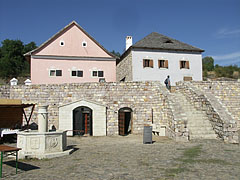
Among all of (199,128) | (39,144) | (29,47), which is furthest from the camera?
(29,47)

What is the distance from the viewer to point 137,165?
7551mm

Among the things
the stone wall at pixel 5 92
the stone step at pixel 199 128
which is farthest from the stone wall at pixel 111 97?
the stone step at pixel 199 128

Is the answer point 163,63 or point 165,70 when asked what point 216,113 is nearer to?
point 165,70

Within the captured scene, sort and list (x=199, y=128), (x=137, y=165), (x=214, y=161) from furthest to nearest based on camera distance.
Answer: (x=199, y=128), (x=214, y=161), (x=137, y=165)

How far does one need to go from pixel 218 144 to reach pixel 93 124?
8.57 m

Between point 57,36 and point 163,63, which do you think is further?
point 163,63

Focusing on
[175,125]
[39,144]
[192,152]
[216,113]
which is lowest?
[192,152]

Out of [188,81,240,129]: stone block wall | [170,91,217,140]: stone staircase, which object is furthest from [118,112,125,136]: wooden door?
[188,81,240,129]: stone block wall

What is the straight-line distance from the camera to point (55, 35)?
2200 cm

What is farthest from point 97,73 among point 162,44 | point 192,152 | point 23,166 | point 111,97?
point 23,166

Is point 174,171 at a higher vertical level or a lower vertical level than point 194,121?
lower

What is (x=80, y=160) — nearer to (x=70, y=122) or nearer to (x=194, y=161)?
(x=194, y=161)

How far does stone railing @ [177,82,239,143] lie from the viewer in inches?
477

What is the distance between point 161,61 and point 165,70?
111 cm
